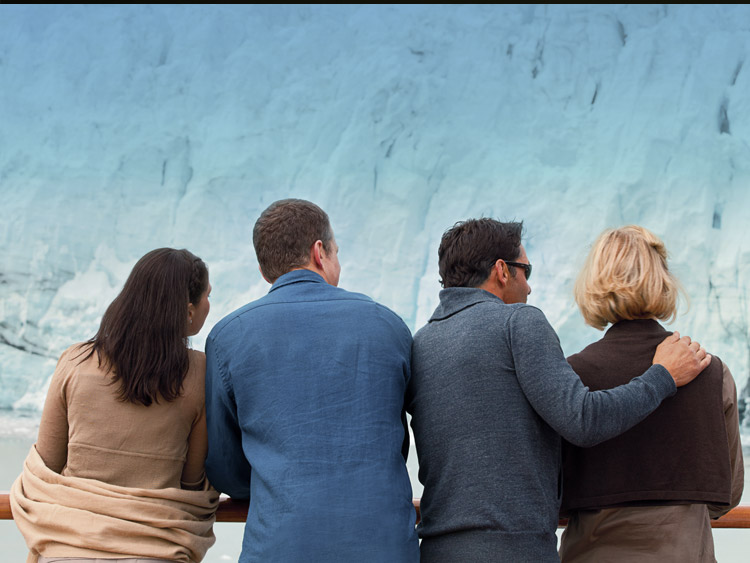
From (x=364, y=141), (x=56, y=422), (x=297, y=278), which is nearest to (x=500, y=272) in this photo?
(x=297, y=278)

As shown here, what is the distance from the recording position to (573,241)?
6008 millimetres

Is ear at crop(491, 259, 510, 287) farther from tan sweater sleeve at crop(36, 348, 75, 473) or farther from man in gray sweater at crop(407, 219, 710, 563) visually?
tan sweater sleeve at crop(36, 348, 75, 473)

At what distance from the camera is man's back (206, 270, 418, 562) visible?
855 millimetres

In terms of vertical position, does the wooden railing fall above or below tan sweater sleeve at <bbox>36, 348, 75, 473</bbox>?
below

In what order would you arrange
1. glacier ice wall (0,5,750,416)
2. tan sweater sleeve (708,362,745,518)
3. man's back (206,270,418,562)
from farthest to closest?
glacier ice wall (0,5,750,416), tan sweater sleeve (708,362,745,518), man's back (206,270,418,562)

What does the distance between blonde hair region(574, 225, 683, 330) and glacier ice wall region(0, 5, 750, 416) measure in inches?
187

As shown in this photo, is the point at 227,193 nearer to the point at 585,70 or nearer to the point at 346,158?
the point at 346,158

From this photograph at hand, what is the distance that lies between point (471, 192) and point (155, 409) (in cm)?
556

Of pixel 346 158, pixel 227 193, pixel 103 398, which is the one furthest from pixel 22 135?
pixel 103 398

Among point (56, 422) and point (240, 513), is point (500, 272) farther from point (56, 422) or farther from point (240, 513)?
point (56, 422)

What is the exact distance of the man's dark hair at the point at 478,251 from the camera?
1026mm

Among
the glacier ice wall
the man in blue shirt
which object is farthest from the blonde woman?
the glacier ice wall

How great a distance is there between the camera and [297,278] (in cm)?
99

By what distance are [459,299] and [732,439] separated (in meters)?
0.39
